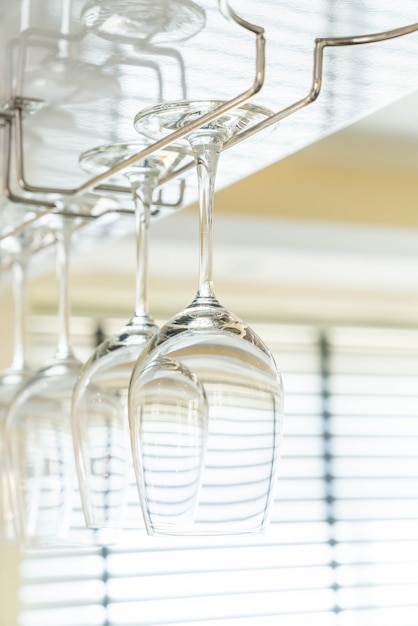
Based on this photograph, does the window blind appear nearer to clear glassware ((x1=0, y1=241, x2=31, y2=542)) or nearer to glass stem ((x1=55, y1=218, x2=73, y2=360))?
clear glassware ((x1=0, y1=241, x2=31, y2=542))

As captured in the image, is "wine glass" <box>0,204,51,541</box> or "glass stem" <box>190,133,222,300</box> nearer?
"glass stem" <box>190,133,222,300</box>

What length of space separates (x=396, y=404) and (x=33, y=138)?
2.43 metres

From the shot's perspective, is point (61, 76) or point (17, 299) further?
point (17, 299)

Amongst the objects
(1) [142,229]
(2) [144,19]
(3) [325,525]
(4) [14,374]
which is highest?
(2) [144,19]

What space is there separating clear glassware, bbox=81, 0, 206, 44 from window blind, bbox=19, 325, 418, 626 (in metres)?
2.28

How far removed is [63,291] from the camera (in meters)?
0.64

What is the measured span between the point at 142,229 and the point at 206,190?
106 millimetres

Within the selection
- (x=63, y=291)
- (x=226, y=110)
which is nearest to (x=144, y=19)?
(x=226, y=110)

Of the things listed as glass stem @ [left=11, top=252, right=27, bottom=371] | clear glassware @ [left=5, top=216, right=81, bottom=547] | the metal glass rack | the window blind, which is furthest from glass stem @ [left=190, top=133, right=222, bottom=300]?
the window blind

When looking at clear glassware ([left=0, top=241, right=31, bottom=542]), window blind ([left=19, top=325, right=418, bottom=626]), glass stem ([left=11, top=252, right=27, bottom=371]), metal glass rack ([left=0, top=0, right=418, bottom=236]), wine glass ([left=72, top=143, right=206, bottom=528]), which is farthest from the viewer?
window blind ([left=19, top=325, right=418, bottom=626])

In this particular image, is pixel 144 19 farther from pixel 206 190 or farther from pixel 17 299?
pixel 17 299

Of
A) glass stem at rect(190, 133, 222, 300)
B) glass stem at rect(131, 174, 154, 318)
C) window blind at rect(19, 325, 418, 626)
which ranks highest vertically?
glass stem at rect(190, 133, 222, 300)

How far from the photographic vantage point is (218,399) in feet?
1.20

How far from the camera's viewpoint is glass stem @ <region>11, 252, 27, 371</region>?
2.40 ft
